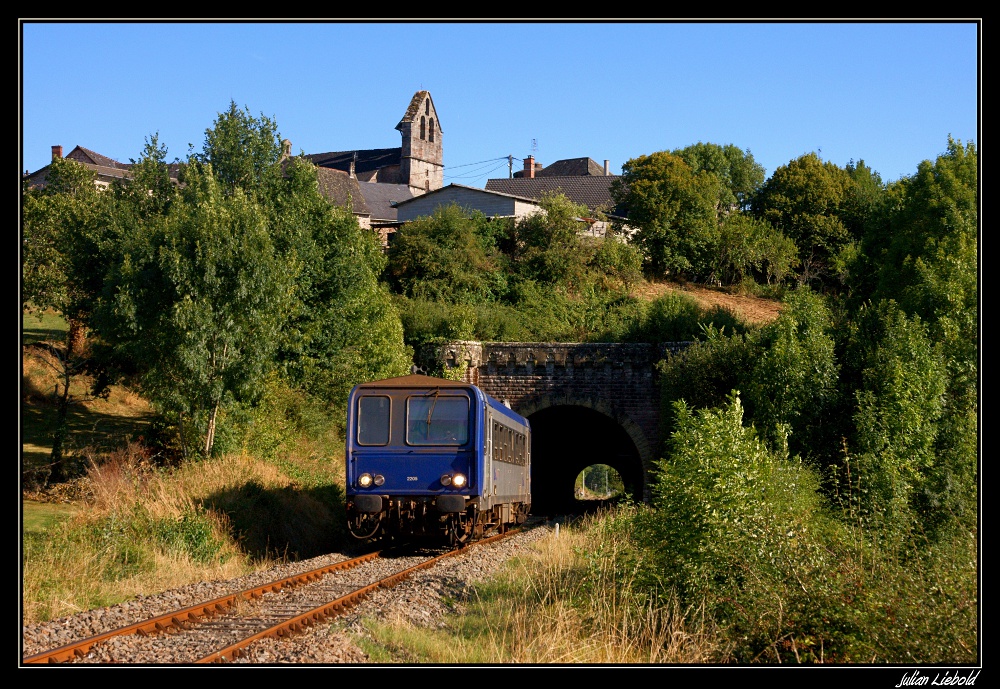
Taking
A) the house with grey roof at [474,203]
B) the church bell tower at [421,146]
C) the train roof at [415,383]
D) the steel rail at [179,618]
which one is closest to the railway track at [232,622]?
the steel rail at [179,618]

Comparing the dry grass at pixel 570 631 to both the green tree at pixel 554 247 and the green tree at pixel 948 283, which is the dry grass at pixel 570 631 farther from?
the green tree at pixel 554 247

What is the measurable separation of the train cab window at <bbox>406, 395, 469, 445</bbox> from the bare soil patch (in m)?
20.4

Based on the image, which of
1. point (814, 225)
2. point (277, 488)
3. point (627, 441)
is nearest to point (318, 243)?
point (277, 488)

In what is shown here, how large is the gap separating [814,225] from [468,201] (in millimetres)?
14424

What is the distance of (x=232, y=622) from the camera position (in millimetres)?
8492

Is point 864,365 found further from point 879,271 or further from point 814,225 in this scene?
point 814,225

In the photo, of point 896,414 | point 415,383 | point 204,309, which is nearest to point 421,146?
point 204,309

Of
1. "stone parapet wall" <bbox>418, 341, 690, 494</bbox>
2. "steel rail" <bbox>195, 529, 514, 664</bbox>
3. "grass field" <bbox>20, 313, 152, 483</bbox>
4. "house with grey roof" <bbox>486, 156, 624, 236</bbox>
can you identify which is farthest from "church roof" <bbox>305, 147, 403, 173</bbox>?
"steel rail" <bbox>195, 529, 514, 664</bbox>

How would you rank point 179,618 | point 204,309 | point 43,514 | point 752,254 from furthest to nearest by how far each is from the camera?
point 752,254, point 204,309, point 43,514, point 179,618

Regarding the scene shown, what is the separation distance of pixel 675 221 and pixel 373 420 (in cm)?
2652

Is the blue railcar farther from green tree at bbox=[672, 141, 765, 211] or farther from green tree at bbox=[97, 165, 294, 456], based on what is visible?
green tree at bbox=[672, 141, 765, 211]

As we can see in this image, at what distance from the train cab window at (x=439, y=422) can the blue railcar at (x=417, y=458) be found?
1cm

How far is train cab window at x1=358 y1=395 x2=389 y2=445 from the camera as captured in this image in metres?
14.2

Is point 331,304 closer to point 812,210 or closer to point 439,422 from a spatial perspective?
point 439,422
